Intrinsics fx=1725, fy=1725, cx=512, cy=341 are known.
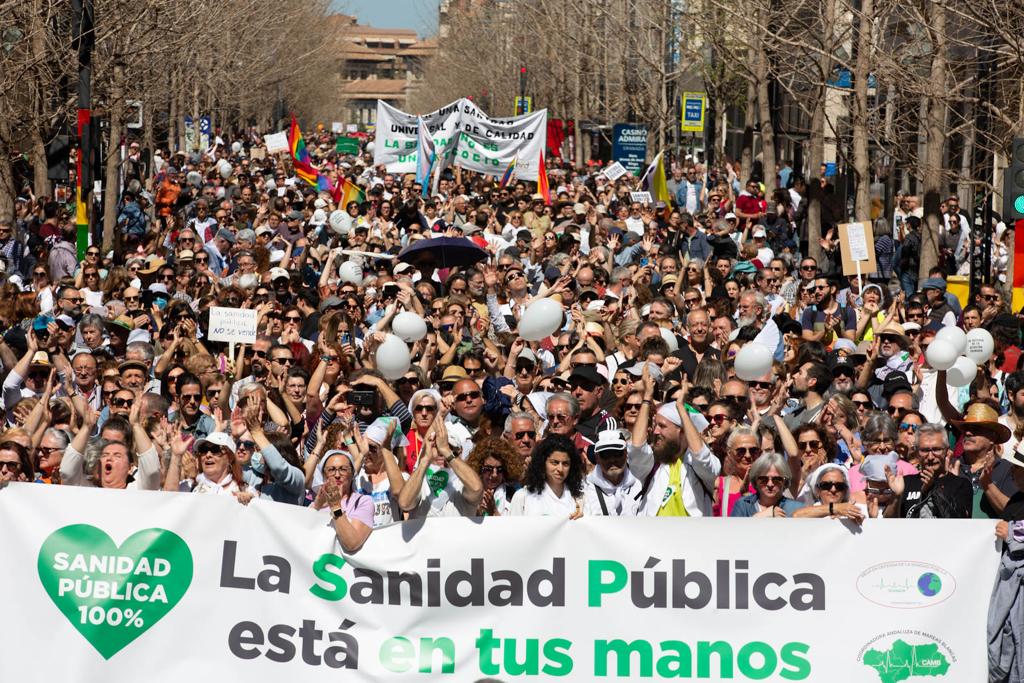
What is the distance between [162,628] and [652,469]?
8.16 feet

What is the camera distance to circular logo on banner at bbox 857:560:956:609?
6941 mm

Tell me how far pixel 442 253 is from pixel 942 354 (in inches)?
254

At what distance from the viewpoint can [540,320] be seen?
1147 centimetres

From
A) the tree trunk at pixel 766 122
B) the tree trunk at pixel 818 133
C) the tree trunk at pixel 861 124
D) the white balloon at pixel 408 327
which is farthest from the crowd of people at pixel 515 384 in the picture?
the tree trunk at pixel 766 122

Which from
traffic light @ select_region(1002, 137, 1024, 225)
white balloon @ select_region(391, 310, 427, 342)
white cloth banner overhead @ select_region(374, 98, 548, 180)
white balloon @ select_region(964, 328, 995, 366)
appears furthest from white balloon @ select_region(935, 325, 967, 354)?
white cloth banner overhead @ select_region(374, 98, 548, 180)

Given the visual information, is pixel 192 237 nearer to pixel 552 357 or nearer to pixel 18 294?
pixel 18 294

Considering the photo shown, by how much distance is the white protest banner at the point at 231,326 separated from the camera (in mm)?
11742

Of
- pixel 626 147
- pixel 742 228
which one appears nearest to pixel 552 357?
pixel 742 228

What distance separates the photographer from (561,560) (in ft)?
23.4

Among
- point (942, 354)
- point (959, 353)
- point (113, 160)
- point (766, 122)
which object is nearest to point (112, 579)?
point (942, 354)

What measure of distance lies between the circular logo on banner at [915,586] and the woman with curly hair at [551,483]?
143cm

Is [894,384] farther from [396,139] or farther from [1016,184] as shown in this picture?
[396,139]

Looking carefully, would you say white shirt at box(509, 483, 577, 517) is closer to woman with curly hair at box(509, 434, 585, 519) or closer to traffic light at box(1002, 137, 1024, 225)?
woman with curly hair at box(509, 434, 585, 519)

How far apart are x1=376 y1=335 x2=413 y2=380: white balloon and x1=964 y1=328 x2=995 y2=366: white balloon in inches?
143
